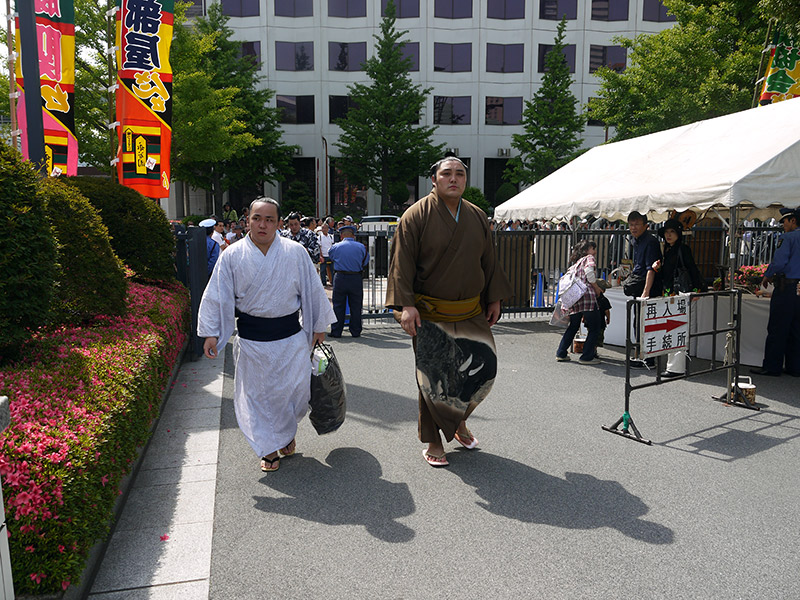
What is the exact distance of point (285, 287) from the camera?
4.26 meters

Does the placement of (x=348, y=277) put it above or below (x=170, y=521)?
above

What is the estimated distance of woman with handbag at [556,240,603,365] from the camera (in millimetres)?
7625

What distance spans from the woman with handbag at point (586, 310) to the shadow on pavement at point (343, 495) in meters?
4.07

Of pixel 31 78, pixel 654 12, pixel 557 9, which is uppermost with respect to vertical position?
pixel 557 9

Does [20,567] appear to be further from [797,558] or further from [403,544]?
[797,558]

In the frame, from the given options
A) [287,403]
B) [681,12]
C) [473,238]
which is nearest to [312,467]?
[287,403]

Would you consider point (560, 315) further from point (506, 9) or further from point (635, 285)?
point (506, 9)

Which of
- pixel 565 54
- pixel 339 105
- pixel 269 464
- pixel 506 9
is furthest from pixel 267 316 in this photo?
pixel 506 9

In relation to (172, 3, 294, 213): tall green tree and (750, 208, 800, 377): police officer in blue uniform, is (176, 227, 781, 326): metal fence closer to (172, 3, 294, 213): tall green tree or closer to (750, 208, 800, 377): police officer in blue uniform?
(750, 208, 800, 377): police officer in blue uniform

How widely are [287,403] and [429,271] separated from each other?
52.9 inches

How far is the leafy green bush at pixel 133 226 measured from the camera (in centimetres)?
736

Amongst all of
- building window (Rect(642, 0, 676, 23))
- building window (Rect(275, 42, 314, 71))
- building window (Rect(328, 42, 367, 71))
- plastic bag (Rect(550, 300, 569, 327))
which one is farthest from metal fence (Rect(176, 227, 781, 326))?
building window (Rect(642, 0, 676, 23))

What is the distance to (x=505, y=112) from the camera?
3588 cm

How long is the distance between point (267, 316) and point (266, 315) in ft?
0.04
